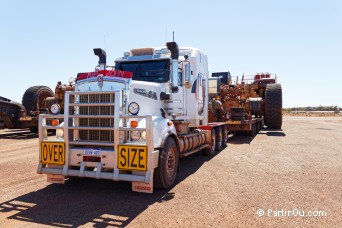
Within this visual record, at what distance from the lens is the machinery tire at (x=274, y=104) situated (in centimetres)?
1672

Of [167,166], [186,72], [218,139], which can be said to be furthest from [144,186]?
[218,139]

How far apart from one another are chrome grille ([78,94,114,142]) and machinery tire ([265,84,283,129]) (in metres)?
13.1

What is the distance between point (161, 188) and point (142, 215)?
1.40 metres

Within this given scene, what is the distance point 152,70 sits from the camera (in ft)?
24.0

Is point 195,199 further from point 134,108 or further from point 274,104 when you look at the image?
point 274,104

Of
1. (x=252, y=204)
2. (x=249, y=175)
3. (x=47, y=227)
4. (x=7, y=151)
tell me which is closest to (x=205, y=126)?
(x=249, y=175)

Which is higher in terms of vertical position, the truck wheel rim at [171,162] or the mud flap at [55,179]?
the truck wheel rim at [171,162]

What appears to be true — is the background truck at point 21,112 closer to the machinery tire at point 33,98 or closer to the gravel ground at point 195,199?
the machinery tire at point 33,98

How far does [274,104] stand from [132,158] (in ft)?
44.7

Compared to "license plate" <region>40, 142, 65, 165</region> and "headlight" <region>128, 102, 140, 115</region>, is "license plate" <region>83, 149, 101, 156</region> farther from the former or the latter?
"headlight" <region>128, 102, 140, 115</region>

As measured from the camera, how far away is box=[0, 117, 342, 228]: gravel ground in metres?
4.42

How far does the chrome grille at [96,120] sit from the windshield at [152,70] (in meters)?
1.79

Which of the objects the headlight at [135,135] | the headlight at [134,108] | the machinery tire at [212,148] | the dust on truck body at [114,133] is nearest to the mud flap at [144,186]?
the dust on truck body at [114,133]

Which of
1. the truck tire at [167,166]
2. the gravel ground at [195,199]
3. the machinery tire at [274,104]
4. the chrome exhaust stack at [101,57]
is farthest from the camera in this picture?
the machinery tire at [274,104]
